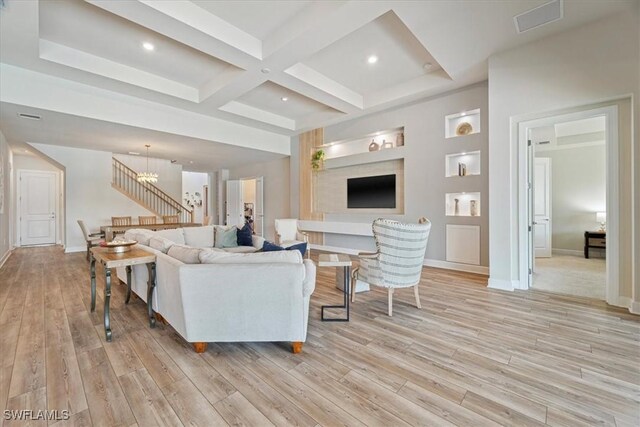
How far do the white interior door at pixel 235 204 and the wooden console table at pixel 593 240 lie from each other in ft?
30.2

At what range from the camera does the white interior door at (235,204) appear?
964cm

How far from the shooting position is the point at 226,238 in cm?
508

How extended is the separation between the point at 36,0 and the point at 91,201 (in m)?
6.39

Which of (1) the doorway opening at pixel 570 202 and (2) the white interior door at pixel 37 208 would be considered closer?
(1) the doorway opening at pixel 570 202

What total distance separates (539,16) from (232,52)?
3.57 m

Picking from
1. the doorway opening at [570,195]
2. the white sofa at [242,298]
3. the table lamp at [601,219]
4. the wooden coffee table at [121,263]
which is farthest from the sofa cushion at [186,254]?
the table lamp at [601,219]

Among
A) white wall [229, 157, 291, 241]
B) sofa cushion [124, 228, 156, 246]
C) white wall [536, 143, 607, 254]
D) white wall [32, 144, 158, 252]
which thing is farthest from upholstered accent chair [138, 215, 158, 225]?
white wall [536, 143, 607, 254]

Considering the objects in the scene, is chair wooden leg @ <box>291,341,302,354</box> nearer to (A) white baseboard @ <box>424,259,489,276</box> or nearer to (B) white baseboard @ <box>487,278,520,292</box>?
(B) white baseboard @ <box>487,278,520,292</box>

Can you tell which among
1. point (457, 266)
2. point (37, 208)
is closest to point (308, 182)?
point (457, 266)

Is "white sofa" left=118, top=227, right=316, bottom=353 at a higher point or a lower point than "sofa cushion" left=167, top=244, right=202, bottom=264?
lower

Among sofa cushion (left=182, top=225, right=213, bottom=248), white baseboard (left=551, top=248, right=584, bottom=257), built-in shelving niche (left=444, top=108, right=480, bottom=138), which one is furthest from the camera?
white baseboard (left=551, top=248, right=584, bottom=257)

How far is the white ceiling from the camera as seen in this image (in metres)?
2.93

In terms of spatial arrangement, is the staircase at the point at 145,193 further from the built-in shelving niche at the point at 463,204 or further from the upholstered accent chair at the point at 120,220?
the built-in shelving niche at the point at 463,204

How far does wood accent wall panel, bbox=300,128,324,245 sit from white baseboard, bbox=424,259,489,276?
9.36ft
